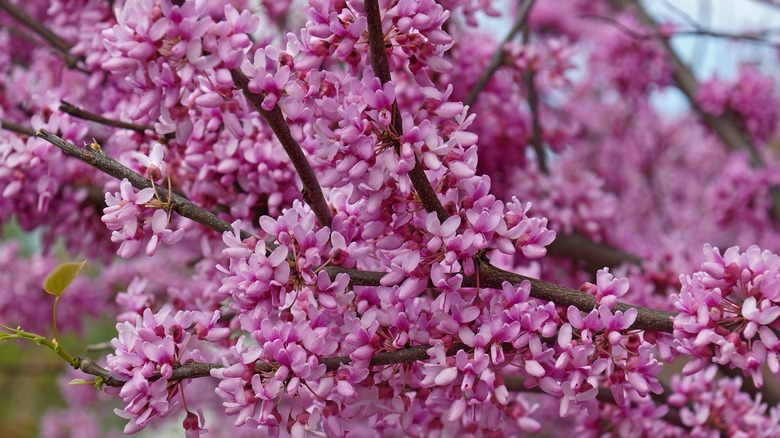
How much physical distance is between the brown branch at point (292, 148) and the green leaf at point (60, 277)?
1.01ft

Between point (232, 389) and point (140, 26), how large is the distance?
45 centimetres

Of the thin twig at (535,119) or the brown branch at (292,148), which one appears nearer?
the brown branch at (292,148)

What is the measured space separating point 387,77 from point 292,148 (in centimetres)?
16

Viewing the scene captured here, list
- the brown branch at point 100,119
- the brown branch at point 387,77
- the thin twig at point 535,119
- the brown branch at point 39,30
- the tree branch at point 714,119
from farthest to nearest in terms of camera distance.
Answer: the tree branch at point 714,119 < the thin twig at point 535,119 < the brown branch at point 39,30 < the brown branch at point 100,119 < the brown branch at point 387,77

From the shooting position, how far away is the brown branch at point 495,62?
184cm

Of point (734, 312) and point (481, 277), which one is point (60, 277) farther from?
point (734, 312)

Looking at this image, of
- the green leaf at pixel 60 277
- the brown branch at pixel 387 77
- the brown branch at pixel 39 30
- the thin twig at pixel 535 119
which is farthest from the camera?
the thin twig at pixel 535 119

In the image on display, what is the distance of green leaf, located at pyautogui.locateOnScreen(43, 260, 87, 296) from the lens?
3.14ft

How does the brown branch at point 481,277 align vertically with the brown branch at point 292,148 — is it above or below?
below

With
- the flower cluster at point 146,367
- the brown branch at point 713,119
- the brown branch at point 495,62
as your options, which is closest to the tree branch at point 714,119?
the brown branch at point 713,119

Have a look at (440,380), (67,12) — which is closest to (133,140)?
(67,12)

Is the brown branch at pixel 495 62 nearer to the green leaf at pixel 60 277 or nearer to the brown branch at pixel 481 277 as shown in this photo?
the brown branch at pixel 481 277

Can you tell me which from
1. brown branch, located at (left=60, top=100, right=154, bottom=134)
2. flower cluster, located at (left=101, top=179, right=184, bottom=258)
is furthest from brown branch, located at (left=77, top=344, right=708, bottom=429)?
brown branch, located at (left=60, top=100, right=154, bottom=134)

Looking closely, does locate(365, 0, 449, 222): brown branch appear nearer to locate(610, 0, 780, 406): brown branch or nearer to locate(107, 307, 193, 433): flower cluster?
locate(107, 307, 193, 433): flower cluster
